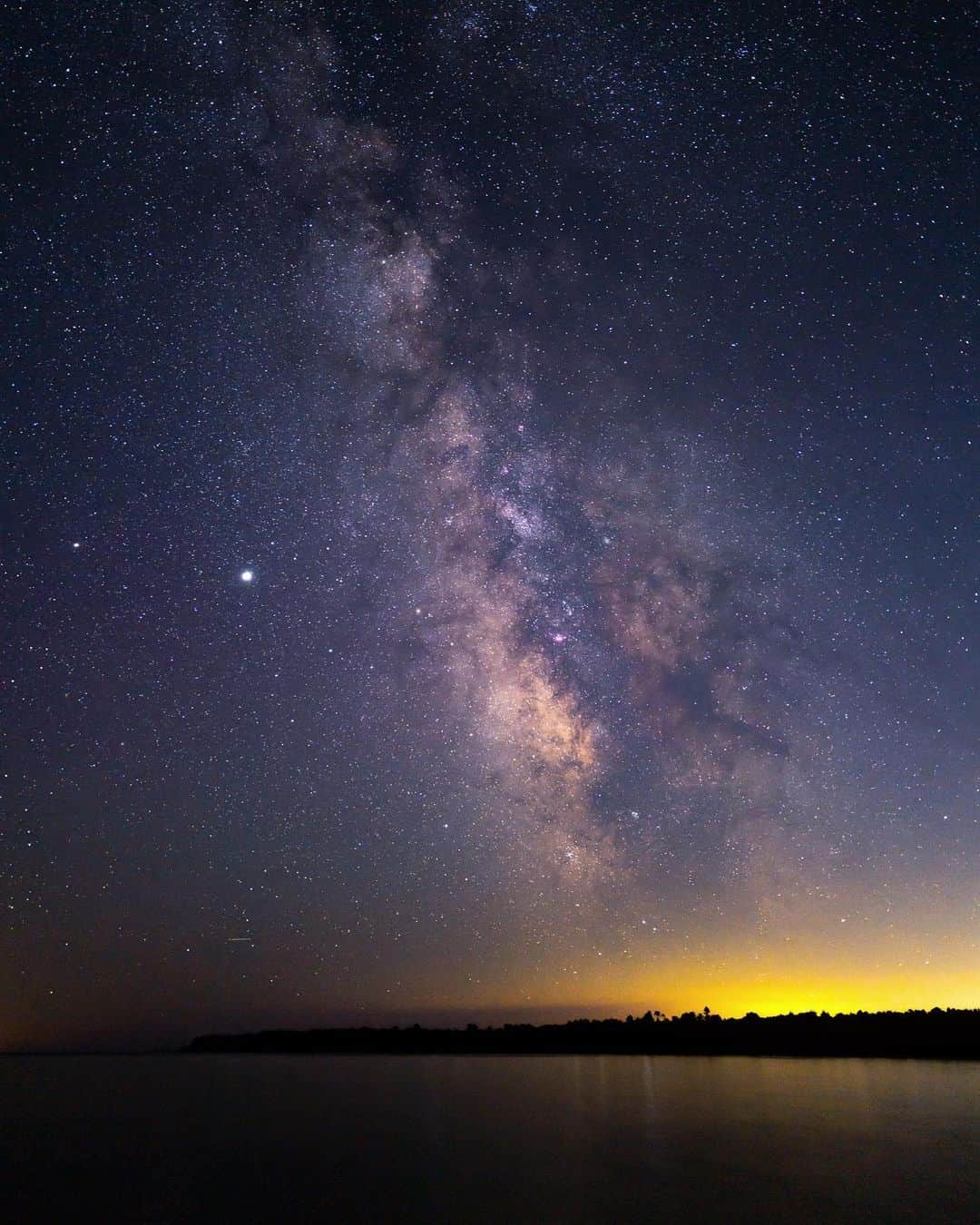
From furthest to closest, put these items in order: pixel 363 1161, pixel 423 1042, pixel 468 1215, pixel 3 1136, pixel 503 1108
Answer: pixel 423 1042, pixel 503 1108, pixel 3 1136, pixel 363 1161, pixel 468 1215

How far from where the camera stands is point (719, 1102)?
1994 inches

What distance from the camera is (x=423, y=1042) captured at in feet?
618

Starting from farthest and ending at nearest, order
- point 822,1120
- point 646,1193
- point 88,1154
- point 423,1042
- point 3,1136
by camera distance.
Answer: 1. point 423,1042
2. point 3,1136
3. point 822,1120
4. point 88,1154
5. point 646,1193

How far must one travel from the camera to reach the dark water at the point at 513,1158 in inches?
843

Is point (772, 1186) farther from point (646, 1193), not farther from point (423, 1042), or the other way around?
point (423, 1042)

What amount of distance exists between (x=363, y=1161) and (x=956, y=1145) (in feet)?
71.3

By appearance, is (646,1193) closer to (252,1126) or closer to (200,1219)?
(200,1219)

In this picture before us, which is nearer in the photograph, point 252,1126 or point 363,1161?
→ point 363,1161

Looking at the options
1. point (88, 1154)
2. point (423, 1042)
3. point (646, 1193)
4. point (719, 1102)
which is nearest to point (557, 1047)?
point (423, 1042)

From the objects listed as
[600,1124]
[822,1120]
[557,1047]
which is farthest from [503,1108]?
[557,1047]

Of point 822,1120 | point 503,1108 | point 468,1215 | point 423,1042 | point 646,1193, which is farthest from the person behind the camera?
point 423,1042

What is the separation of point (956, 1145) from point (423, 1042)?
178m

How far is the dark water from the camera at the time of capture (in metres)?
21.4

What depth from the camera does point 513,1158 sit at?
1155 inches
